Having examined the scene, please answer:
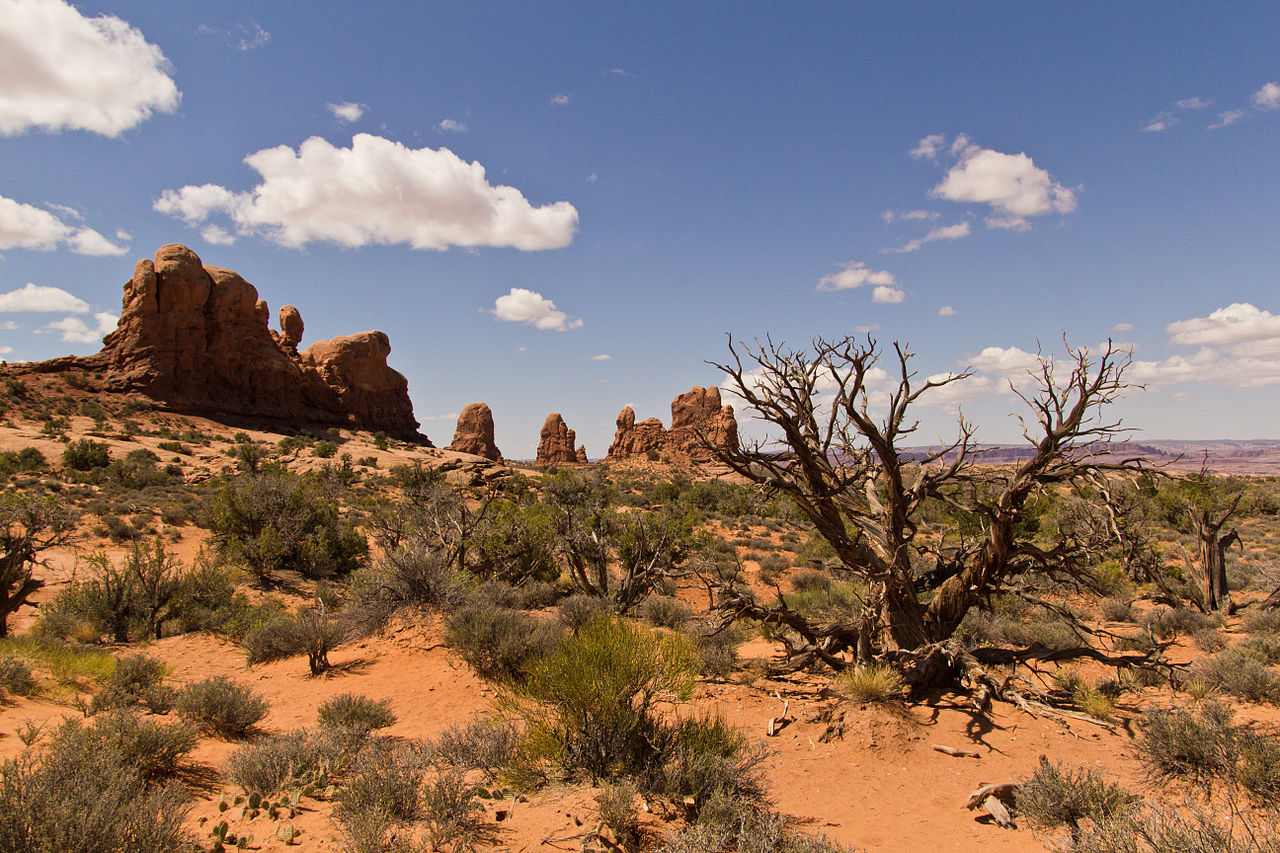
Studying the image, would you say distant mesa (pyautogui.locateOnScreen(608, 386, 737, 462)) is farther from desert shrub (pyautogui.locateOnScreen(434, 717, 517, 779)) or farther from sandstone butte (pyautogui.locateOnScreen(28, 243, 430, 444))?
desert shrub (pyautogui.locateOnScreen(434, 717, 517, 779))

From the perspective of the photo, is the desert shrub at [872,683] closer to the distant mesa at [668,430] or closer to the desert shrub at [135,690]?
the desert shrub at [135,690]

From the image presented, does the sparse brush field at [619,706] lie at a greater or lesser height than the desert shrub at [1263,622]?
greater

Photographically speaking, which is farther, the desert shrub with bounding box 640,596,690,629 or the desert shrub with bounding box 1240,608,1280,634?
the desert shrub with bounding box 640,596,690,629

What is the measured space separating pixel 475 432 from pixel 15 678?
2434 inches

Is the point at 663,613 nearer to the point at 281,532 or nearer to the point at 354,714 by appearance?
the point at 354,714

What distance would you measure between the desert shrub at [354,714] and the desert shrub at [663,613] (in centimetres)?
590

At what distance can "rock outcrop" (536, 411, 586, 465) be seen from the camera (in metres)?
73.4

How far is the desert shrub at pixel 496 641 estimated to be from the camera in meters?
8.45

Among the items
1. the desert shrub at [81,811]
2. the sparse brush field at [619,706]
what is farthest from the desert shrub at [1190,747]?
the desert shrub at [81,811]

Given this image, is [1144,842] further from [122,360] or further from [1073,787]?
[122,360]

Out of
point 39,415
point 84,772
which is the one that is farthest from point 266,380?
point 84,772

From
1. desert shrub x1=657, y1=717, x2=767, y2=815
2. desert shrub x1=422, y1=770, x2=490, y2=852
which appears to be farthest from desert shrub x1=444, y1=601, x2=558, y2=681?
desert shrub x1=422, y1=770, x2=490, y2=852

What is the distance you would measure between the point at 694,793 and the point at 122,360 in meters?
55.9

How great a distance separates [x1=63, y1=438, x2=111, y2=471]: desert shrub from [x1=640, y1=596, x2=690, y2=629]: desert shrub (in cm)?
2778
